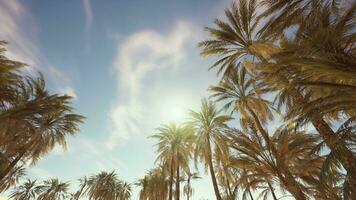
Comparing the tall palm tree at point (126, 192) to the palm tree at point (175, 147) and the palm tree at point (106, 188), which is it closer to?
the palm tree at point (106, 188)

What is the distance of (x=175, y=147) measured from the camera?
81.6 feet

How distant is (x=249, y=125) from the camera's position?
784 inches

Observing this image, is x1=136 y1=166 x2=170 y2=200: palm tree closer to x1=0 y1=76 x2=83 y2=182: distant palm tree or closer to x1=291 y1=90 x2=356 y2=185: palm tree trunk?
x1=0 y1=76 x2=83 y2=182: distant palm tree

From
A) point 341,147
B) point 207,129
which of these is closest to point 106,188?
point 207,129

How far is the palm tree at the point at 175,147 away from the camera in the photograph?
81.0 ft

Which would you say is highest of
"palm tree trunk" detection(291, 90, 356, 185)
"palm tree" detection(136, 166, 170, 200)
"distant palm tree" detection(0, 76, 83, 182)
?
"palm tree" detection(136, 166, 170, 200)

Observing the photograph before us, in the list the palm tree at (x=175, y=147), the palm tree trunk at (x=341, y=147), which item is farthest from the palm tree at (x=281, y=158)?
the palm tree at (x=175, y=147)

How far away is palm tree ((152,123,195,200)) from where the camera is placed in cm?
2470

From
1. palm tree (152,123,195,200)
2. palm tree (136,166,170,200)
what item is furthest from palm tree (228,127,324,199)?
palm tree (136,166,170,200)

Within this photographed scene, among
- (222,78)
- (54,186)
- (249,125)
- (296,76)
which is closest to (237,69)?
(222,78)

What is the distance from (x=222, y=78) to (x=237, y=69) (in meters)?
1.43

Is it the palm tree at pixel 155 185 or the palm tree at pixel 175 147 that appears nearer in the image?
the palm tree at pixel 175 147

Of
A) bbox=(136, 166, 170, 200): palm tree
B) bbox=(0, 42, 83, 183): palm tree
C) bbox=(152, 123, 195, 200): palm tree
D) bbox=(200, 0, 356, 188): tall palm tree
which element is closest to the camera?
bbox=(200, 0, 356, 188): tall palm tree

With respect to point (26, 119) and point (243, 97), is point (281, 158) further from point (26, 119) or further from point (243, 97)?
point (26, 119)
